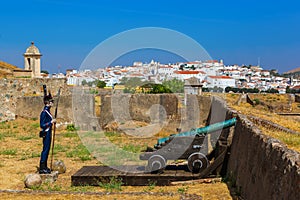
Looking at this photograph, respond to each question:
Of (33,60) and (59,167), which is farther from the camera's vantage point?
(33,60)

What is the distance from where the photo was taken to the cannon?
7.36m

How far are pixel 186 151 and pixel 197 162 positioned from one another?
0.36 meters

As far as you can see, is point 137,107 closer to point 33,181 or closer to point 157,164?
point 157,164

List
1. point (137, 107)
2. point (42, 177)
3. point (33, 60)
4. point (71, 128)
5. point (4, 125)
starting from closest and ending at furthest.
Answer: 1. point (42, 177)
2. point (137, 107)
3. point (71, 128)
4. point (4, 125)
5. point (33, 60)

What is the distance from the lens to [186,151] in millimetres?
7613

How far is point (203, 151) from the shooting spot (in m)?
7.70

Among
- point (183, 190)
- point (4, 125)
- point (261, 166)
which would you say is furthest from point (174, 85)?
point (261, 166)

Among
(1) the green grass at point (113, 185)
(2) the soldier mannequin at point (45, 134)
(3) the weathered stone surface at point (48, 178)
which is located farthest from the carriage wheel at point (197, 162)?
(2) the soldier mannequin at point (45, 134)

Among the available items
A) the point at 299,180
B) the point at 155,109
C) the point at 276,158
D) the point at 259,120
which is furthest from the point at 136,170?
the point at 155,109

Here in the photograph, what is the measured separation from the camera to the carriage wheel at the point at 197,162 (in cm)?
732

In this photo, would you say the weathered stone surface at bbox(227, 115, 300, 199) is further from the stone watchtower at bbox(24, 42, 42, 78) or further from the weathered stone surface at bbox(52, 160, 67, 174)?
the stone watchtower at bbox(24, 42, 42, 78)

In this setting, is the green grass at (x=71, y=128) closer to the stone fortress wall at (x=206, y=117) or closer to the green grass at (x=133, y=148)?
the stone fortress wall at (x=206, y=117)

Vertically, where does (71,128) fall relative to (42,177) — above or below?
above

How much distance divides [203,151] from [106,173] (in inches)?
76.2
